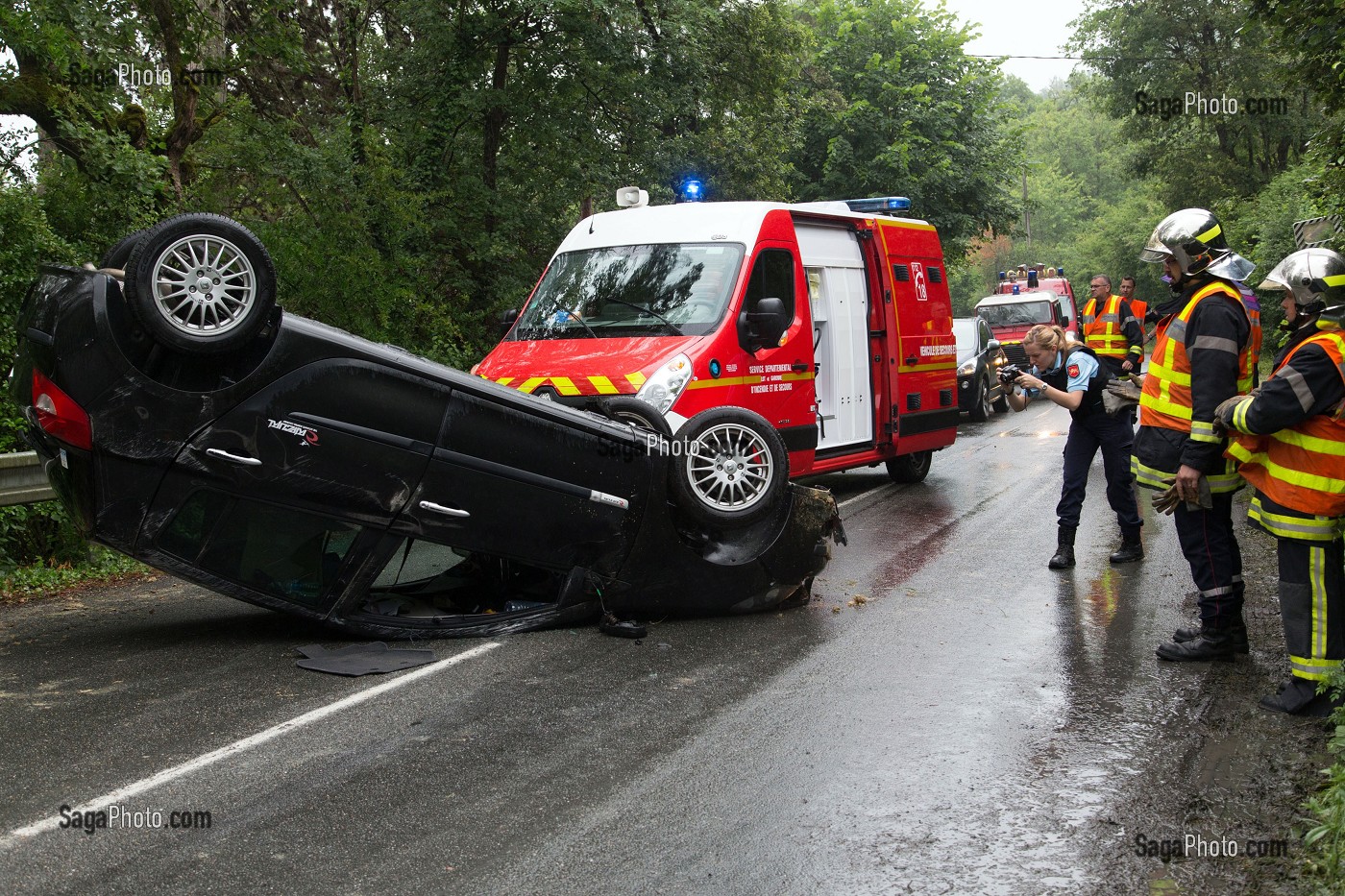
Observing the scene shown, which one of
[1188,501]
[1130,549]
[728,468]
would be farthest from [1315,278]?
[1130,549]

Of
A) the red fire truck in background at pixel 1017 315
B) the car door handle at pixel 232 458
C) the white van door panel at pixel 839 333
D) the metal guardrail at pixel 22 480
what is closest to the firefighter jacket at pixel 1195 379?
the white van door panel at pixel 839 333

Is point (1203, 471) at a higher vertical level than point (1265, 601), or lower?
higher

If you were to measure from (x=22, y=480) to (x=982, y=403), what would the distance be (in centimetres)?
1556

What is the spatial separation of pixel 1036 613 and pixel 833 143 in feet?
73.3

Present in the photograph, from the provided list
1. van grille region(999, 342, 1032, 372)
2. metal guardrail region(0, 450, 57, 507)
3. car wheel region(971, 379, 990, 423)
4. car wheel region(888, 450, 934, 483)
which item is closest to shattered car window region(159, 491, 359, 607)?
metal guardrail region(0, 450, 57, 507)

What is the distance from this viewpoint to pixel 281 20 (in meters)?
13.9

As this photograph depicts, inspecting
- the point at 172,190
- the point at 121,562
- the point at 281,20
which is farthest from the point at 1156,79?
the point at 121,562

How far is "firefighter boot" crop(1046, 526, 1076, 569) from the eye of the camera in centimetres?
815

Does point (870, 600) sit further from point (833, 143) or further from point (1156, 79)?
point (1156, 79)

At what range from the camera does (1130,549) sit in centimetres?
843

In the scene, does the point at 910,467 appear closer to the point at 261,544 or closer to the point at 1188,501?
the point at 1188,501

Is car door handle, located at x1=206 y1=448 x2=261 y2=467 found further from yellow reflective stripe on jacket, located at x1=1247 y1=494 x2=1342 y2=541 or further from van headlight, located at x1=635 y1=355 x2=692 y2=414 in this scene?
yellow reflective stripe on jacket, located at x1=1247 y1=494 x2=1342 y2=541

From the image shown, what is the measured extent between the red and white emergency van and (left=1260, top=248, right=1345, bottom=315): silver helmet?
2807 millimetres

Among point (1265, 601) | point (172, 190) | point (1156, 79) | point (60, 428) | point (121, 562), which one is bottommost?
point (1265, 601)
